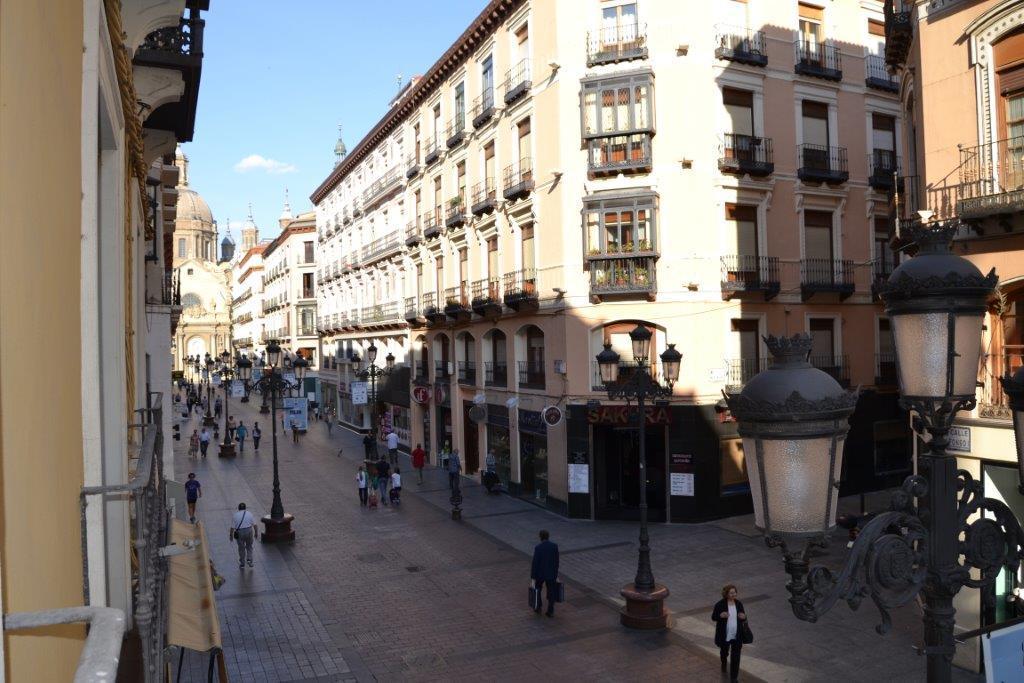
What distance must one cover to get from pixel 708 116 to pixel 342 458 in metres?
24.3

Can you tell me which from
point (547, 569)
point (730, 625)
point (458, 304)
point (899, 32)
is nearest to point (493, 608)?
point (547, 569)

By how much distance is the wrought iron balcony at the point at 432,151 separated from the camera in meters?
34.8

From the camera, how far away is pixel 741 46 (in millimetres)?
23781

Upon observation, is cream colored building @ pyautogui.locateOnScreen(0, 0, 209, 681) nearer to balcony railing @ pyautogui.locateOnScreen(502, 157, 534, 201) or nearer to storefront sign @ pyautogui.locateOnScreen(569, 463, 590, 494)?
storefront sign @ pyautogui.locateOnScreen(569, 463, 590, 494)

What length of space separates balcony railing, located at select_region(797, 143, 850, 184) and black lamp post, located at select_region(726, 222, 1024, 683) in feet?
72.2

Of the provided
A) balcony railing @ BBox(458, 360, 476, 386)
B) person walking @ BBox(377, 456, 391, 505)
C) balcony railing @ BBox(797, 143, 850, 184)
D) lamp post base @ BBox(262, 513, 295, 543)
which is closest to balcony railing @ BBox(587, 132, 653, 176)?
balcony railing @ BBox(797, 143, 850, 184)

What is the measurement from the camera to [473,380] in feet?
103

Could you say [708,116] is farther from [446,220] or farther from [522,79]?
[446,220]

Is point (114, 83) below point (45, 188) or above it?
above

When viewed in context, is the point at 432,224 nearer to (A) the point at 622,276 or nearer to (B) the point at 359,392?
(B) the point at 359,392

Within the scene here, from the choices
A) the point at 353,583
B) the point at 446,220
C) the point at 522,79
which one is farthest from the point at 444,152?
the point at 353,583

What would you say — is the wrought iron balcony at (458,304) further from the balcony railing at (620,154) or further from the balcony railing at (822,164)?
the balcony railing at (822,164)

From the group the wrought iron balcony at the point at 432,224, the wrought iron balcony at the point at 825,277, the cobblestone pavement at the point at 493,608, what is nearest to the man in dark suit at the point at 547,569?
→ the cobblestone pavement at the point at 493,608

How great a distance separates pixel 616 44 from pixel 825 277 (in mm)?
10046
